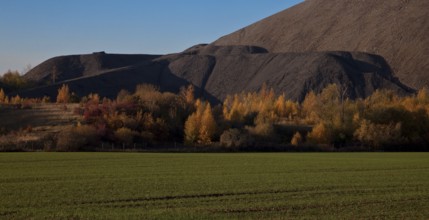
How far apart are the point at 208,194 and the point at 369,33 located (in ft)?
501

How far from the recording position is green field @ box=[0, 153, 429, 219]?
1748cm

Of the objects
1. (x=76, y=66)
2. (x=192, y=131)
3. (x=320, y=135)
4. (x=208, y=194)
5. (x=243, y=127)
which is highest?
(x=76, y=66)

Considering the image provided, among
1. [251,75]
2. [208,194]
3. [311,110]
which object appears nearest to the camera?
[208,194]

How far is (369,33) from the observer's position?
164875mm

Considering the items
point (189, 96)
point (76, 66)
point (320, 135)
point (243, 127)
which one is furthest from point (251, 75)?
point (320, 135)

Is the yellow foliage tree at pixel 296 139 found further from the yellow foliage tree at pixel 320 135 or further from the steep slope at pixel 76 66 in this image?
the steep slope at pixel 76 66

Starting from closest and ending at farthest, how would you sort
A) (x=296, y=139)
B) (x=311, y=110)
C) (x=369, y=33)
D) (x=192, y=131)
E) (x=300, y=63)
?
(x=296, y=139) → (x=192, y=131) → (x=311, y=110) → (x=300, y=63) → (x=369, y=33)

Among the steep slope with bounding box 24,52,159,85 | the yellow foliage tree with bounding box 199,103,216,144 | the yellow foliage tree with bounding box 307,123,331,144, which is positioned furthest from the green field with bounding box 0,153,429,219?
the steep slope with bounding box 24,52,159,85

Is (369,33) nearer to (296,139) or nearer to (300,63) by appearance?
(300,63)

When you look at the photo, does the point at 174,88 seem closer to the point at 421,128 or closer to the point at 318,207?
the point at 421,128

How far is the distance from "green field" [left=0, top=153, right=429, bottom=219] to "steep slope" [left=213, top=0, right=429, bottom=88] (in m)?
111

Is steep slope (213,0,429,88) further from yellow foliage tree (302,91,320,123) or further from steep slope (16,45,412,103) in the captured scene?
yellow foliage tree (302,91,320,123)

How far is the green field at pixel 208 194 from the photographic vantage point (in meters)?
17.5

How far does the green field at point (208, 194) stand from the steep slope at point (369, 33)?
110982mm
